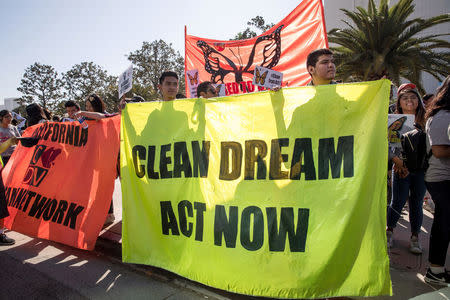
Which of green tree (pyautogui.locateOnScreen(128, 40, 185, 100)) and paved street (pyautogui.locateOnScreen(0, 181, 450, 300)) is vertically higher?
green tree (pyautogui.locateOnScreen(128, 40, 185, 100))

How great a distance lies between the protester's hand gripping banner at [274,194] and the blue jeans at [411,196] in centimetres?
126

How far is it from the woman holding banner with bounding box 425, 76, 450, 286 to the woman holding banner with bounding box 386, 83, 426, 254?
0.44 m

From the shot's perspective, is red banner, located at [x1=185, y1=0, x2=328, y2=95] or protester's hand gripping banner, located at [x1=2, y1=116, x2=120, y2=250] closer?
protester's hand gripping banner, located at [x1=2, y1=116, x2=120, y2=250]

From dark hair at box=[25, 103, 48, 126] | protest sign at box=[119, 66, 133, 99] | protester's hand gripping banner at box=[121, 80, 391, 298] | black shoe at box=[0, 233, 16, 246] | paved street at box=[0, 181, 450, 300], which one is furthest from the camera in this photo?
dark hair at box=[25, 103, 48, 126]

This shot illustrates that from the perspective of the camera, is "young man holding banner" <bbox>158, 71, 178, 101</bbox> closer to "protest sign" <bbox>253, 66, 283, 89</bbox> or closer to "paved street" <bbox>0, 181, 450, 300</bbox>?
"protest sign" <bbox>253, 66, 283, 89</bbox>

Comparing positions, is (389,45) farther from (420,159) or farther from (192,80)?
(420,159)

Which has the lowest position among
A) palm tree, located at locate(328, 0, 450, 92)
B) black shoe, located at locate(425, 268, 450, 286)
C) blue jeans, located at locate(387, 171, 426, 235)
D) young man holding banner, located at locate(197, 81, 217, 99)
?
black shoe, located at locate(425, 268, 450, 286)

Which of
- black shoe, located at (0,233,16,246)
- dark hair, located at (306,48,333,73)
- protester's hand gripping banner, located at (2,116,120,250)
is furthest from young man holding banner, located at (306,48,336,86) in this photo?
black shoe, located at (0,233,16,246)

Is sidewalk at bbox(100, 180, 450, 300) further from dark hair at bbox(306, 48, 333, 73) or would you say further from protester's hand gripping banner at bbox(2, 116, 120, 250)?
dark hair at bbox(306, 48, 333, 73)

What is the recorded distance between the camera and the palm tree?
12.3 metres

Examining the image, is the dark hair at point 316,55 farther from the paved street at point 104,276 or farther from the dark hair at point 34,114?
the dark hair at point 34,114

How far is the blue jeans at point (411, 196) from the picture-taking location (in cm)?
301

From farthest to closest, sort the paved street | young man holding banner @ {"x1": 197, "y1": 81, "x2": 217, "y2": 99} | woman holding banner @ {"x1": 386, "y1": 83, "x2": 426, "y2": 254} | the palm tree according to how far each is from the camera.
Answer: the palm tree → young man holding banner @ {"x1": 197, "y1": 81, "x2": 217, "y2": 99} → woman holding banner @ {"x1": 386, "y1": 83, "x2": 426, "y2": 254} → the paved street

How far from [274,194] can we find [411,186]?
173 cm
